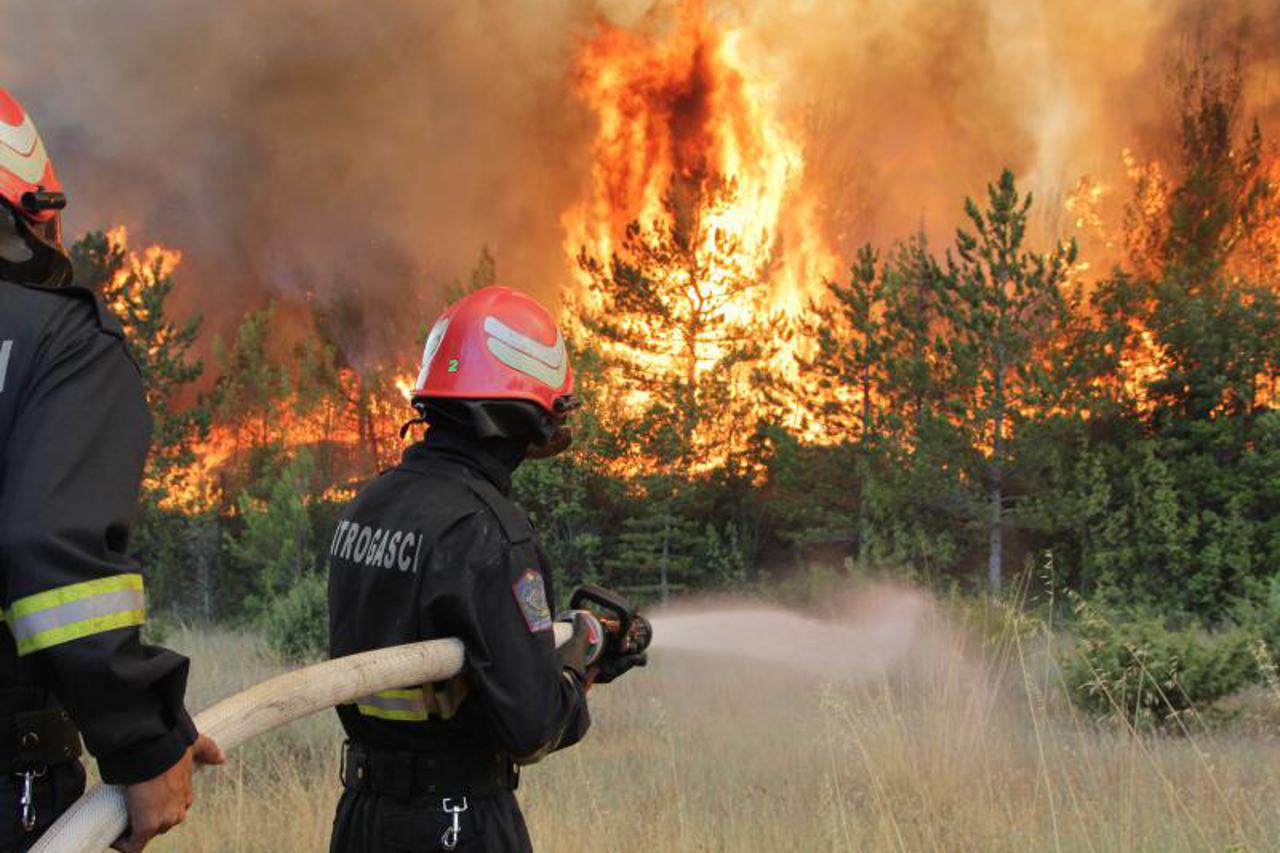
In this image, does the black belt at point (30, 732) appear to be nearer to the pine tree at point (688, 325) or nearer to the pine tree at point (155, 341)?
the pine tree at point (155, 341)

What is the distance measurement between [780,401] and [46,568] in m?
23.6

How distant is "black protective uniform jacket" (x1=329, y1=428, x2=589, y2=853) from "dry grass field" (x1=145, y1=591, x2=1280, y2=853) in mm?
2010

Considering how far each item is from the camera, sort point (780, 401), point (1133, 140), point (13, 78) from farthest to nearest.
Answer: point (13, 78), point (1133, 140), point (780, 401)

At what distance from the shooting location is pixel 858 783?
19.2 feet

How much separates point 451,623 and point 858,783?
4087mm

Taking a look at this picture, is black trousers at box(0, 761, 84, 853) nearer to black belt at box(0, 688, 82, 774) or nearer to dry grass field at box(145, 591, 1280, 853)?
black belt at box(0, 688, 82, 774)

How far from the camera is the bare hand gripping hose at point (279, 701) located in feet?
5.18

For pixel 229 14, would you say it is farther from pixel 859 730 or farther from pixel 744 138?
pixel 859 730

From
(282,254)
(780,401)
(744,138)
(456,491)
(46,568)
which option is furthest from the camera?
(282,254)

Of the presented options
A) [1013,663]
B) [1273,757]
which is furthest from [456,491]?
[1013,663]

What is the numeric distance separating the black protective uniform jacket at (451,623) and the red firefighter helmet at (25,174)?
91 centimetres

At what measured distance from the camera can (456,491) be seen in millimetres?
2492

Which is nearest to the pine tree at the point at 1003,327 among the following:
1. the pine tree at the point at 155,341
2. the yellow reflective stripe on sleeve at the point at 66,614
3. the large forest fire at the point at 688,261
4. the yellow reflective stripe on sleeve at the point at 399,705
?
the large forest fire at the point at 688,261

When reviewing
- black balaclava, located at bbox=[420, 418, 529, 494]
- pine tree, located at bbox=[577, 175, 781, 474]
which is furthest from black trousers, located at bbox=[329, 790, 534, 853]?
pine tree, located at bbox=[577, 175, 781, 474]
